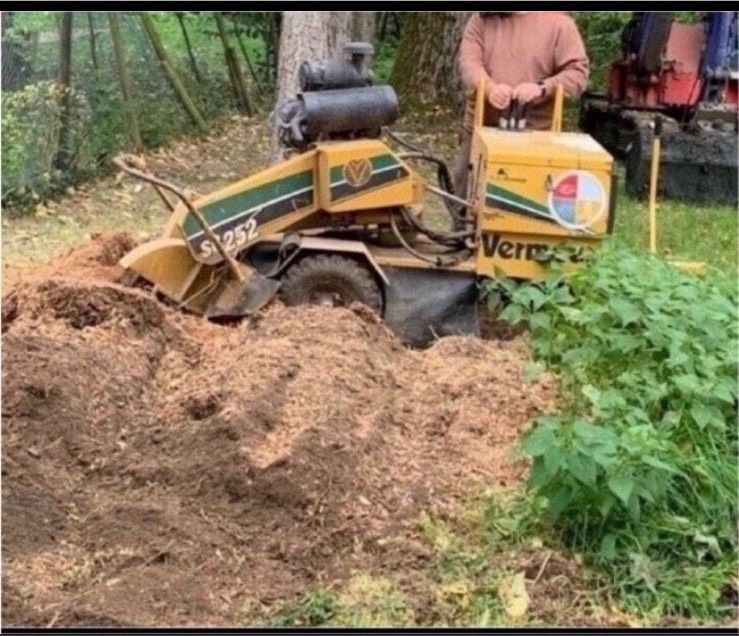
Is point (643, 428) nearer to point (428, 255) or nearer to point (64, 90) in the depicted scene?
point (428, 255)

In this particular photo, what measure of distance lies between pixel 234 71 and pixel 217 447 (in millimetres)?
8191

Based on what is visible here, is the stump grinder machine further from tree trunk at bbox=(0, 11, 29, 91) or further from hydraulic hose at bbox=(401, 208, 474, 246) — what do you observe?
tree trunk at bbox=(0, 11, 29, 91)

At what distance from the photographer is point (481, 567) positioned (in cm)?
→ 402

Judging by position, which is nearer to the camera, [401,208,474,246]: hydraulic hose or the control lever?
[401,208,474,246]: hydraulic hose

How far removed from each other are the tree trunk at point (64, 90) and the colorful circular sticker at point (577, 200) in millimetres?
3906

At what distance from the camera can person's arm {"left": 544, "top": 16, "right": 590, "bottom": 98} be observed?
672 cm

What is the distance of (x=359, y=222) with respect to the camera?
6.45m

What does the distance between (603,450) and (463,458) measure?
86 centimetres

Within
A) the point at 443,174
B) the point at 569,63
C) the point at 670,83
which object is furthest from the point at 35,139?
the point at 670,83

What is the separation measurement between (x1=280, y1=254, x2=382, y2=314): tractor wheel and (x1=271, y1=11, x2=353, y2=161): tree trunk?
2.29 meters

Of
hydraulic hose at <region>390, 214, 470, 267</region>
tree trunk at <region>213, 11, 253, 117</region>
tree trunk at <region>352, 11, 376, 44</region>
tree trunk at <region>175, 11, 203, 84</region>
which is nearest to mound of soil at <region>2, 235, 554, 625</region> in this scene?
hydraulic hose at <region>390, 214, 470, 267</region>

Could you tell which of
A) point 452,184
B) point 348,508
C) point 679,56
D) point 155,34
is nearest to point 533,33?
point 452,184

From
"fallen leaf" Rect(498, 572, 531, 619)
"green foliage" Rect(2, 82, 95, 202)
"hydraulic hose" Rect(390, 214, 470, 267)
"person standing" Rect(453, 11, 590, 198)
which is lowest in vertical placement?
"green foliage" Rect(2, 82, 95, 202)

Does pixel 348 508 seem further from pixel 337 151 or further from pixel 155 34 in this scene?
pixel 155 34
